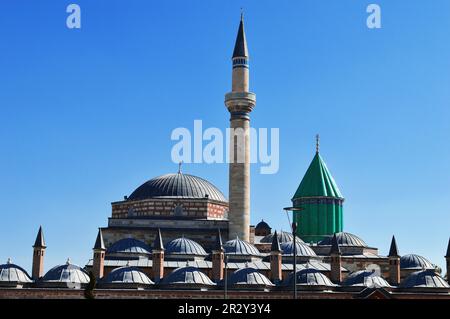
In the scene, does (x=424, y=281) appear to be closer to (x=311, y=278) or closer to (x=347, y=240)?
(x=311, y=278)

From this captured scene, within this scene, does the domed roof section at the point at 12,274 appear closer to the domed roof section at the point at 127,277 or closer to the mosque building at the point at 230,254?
the mosque building at the point at 230,254

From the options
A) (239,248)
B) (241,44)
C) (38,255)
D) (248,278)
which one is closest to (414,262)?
(239,248)

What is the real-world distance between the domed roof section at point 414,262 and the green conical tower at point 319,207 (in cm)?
754

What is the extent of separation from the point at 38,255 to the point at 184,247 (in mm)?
10372

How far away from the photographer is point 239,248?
5125 centimetres

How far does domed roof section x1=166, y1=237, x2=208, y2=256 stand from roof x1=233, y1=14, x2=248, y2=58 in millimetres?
14005

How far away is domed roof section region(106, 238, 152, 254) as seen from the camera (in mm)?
51062

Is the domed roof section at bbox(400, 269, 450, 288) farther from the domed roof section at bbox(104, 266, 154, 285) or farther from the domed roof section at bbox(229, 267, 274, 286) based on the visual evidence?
the domed roof section at bbox(104, 266, 154, 285)

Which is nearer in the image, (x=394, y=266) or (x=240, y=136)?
(x=394, y=266)

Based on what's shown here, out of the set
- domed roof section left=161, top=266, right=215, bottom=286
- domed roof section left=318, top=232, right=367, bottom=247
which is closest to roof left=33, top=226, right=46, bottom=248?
domed roof section left=161, top=266, right=215, bottom=286

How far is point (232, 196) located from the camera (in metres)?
51.6

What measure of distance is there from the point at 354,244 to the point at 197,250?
13341mm
